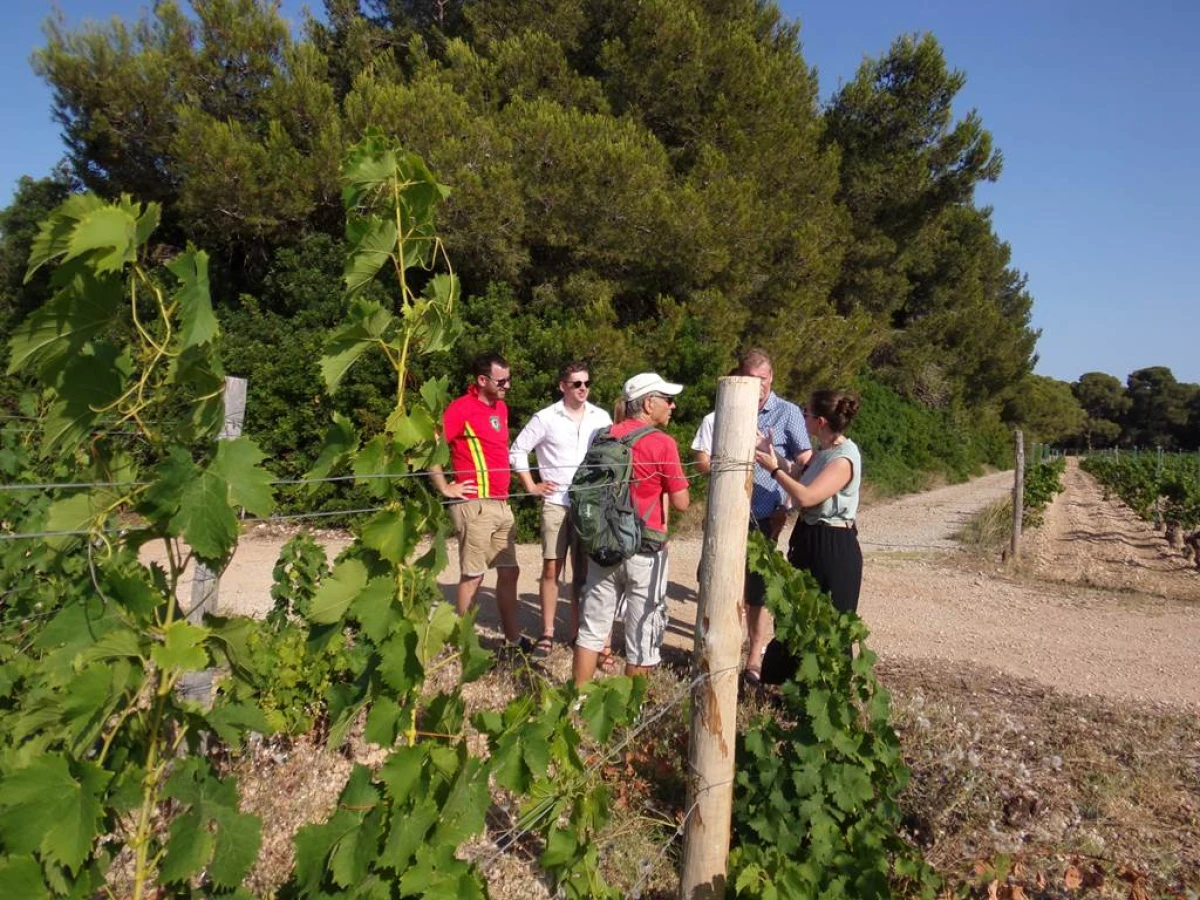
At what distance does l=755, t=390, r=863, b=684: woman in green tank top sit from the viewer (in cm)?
380

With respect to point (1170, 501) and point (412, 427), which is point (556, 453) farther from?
point (1170, 501)

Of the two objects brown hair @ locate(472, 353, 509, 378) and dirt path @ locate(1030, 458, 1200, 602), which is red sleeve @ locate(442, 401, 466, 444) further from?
dirt path @ locate(1030, 458, 1200, 602)

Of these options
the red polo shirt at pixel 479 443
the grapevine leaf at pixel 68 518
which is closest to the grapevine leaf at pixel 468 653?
the grapevine leaf at pixel 68 518

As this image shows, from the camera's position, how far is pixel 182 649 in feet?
4.34

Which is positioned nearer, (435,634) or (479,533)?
(435,634)

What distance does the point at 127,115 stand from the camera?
399 inches

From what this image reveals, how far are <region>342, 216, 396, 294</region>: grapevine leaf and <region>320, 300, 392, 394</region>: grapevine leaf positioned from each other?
0.05m

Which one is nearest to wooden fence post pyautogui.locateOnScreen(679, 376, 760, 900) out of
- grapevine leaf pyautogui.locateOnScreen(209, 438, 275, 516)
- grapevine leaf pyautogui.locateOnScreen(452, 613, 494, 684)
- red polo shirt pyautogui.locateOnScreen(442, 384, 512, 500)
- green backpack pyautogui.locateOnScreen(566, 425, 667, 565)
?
grapevine leaf pyautogui.locateOnScreen(452, 613, 494, 684)

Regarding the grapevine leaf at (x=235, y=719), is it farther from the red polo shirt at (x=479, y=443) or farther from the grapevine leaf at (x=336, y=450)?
the red polo shirt at (x=479, y=443)

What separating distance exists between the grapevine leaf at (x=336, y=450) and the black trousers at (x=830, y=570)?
2764 millimetres

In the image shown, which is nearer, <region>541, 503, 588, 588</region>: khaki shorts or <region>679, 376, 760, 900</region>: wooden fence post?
<region>679, 376, 760, 900</region>: wooden fence post

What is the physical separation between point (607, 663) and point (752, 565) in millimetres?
1834

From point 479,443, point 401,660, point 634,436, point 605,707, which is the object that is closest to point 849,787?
point 605,707

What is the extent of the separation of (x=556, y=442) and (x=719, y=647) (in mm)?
2579
